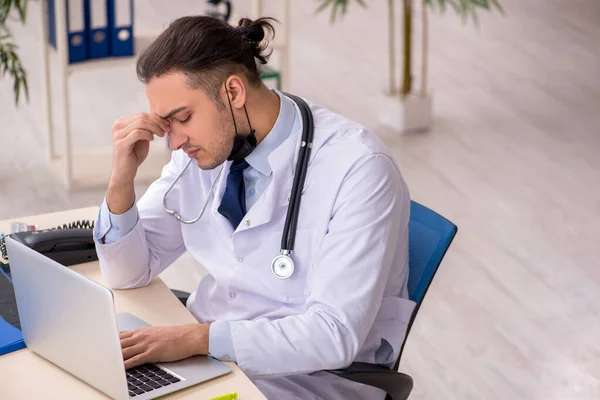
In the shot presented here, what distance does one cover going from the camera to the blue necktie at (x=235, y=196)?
1995 millimetres

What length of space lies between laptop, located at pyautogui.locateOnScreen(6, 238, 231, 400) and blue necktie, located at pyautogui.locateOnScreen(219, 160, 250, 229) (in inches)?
14.7

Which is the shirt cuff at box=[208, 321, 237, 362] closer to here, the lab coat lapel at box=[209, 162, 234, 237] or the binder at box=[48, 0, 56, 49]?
the lab coat lapel at box=[209, 162, 234, 237]

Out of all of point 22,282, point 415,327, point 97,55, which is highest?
point 22,282

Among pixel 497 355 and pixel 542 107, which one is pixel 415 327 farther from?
pixel 542 107

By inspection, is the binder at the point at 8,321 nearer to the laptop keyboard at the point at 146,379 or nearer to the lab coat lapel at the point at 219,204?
the laptop keyboard at the point at 146,379

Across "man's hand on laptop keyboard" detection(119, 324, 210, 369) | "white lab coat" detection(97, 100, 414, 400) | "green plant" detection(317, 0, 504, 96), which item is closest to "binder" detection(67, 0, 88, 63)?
"green plant" detection(317, 0, 504, 96)

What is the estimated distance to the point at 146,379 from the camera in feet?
5.40

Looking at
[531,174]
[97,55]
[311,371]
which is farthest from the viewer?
[531,174]

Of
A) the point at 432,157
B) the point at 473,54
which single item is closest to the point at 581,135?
the point at 432,157

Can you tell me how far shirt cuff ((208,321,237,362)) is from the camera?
1717 mm

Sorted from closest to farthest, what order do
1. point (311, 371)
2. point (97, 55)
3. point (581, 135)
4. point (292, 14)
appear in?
point (311, 371) < point (97, 55) < point (581, 135) < point (292, 14)

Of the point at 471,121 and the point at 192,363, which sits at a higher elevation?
the point at 192,363

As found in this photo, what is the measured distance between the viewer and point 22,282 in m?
1.65

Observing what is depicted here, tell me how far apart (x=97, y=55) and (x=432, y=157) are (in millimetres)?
1679
